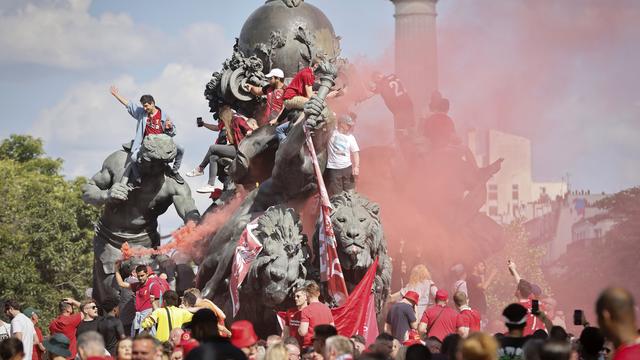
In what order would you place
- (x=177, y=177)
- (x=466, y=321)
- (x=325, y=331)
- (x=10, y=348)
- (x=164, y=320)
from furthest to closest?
(x=177, y=177) < (x=466, y=321) < (x=164, y=320) < (x=325, y=331) < (x=10, y=348)

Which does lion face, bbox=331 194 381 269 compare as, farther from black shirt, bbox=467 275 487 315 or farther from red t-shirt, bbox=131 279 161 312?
black shirt, bbox=467 275 487 315

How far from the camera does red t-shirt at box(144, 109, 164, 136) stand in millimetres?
27375

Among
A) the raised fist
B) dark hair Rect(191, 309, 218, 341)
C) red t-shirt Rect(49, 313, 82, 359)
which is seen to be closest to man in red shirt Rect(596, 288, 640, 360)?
dark hair Rect(191, 309, 218, 341)

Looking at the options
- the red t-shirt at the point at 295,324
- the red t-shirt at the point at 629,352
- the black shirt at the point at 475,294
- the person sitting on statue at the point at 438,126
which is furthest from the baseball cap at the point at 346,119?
the red t-shirt at the point at 629,352

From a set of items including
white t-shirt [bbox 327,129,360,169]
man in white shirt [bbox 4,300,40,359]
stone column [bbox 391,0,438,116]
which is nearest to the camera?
man in white shirt [bbox 4,300,40,359]

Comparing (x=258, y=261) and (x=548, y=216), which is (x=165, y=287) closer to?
(x=258, y=261)

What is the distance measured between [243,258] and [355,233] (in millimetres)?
1765

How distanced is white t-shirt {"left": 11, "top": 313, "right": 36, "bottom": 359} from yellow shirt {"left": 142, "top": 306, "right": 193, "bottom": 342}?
2454mm

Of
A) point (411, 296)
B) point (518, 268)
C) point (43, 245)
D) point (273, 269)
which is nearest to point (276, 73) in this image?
point (273, 269)

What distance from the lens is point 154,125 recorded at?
1080 inches

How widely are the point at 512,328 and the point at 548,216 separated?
9649 centimetres

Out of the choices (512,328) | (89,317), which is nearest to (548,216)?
(89,317)

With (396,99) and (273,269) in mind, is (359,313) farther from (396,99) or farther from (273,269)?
(396,99)

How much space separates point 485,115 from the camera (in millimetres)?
35219
